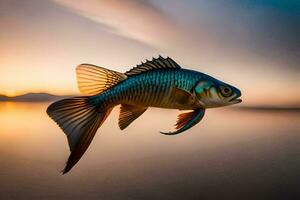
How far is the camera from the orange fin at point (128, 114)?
4.39ft

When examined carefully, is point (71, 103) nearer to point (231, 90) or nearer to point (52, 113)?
point (52, 113)

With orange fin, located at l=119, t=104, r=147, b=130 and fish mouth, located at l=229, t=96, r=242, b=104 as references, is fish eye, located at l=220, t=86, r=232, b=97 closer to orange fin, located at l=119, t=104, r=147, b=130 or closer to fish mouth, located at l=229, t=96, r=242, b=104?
fish mouth, located at l=229, t=96, r=242, b=104

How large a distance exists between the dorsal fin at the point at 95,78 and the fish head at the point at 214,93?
13.8 inches

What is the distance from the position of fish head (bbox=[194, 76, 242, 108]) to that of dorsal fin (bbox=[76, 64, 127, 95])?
0.35 m

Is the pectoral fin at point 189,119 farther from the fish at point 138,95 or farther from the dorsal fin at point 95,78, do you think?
the dorsal fin at point 95,78

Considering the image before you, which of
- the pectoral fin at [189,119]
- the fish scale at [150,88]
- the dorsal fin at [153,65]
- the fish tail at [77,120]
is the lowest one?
the fish tail at [77,120]

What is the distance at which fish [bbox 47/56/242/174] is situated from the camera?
1155 millimetres

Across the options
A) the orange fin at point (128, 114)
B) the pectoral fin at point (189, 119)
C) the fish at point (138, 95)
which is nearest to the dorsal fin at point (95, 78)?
the fish at point (138, 95)

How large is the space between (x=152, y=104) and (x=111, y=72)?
0.81ft

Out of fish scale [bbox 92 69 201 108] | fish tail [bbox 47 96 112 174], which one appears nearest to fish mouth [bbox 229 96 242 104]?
fish scale [bbox 92 69 201 108]

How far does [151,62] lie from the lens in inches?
51.6

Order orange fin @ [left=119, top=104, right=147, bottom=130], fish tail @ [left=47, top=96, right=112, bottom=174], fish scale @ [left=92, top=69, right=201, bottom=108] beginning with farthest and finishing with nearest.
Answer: orange fin @ [left=119, top=104, right=147, bottom=130] → fish scale @ [left=92, top=69, right=201, bottom=108] → fish tail @ [left=47, top=96, right=112, bottom=174]

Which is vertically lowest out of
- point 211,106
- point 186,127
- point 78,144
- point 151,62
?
point 78,144

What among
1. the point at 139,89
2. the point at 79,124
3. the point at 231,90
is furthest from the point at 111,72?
the point at 231,90
